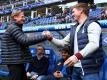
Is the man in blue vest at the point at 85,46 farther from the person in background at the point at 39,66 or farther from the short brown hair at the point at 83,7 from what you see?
the person in background at the point at 39,66

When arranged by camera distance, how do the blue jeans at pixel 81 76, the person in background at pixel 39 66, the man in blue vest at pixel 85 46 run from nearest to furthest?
the man in blue vest at pixel 85 46, the blue jeans at pixel 81 76, the person in background at pixel 39 66

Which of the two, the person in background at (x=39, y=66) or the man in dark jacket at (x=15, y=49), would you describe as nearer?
the man in dark jacket at (x=15, y=49)

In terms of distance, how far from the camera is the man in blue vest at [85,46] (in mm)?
3061

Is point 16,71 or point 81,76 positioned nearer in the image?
point 81,76

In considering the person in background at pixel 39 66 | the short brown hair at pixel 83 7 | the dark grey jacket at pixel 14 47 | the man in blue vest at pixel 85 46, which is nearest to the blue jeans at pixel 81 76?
the man in blue vest at pixel 85 46

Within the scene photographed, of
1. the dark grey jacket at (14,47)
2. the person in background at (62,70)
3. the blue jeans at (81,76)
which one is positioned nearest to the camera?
the blue jeans at (81,76)

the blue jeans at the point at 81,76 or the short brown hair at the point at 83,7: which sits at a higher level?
the short brown hair at the point at 83,7

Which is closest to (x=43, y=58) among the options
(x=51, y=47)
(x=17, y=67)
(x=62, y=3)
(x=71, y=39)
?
(x=51, y=47)

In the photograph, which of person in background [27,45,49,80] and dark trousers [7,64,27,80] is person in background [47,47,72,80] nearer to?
person in background [27,45,49,80]

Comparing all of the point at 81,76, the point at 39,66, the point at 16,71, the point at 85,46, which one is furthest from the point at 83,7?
the point at 39,66

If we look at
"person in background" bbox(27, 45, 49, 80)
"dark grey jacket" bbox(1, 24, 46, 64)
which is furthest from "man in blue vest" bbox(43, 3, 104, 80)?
"person in background" bbox(27, 45, 49, 80)

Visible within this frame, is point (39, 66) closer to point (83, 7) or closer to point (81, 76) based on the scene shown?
point (81, 76)

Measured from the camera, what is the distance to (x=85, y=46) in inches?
125

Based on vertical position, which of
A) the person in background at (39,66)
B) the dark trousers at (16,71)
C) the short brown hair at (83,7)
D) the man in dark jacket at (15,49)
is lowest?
the person in background at (39,66)
